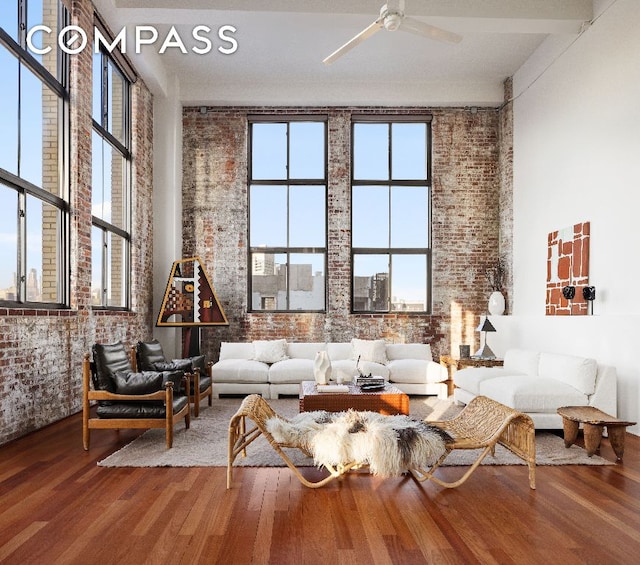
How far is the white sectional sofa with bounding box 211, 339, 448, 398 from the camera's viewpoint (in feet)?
28.9

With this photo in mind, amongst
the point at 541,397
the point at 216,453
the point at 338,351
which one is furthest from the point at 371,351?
the point at 216,453

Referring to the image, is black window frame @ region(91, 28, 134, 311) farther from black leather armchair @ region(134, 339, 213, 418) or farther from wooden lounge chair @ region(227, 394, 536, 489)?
wooden lounge chair @ region(227, 394, 536, 489)

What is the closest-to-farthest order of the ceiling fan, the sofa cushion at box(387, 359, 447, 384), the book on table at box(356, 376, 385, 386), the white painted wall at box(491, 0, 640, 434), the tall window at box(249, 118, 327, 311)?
the ceiling fan < the white painted wall at box(491, 0, 640, 434) < the book on table at box(356, 376, 385, 386) < the sofa cushion at box(387, 359, 447, 384) < the tall window at box(249, 118, 327, 311)

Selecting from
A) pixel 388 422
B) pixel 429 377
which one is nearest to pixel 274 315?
pixel 429 377

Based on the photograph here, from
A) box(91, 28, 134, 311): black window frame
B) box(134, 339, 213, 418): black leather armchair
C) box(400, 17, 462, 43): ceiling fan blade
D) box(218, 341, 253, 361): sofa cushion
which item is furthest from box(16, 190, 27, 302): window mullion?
box(400, 17, 462, 43): ceiling fan blade

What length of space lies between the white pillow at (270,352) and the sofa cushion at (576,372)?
4.29 m

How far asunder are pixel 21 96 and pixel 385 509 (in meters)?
5.38

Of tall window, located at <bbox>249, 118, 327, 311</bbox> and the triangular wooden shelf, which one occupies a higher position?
tall window, located at <bbox>249, 118, 327, 311</bbox>

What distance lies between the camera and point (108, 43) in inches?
335

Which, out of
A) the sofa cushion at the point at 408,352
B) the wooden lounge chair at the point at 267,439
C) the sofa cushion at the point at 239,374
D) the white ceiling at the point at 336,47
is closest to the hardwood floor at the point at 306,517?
the wooden lounge chair at the point at 267,439

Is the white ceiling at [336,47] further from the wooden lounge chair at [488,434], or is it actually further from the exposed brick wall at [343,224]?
the wooden lounge chair at [488,434]

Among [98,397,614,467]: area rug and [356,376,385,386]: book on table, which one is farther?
[356,376,385,386]: book on table

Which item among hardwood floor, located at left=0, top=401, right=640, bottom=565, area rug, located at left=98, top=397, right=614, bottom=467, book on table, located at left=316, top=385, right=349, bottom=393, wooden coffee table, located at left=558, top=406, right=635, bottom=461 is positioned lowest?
area rug, located at left=98, top=397, right=614, bottom=467

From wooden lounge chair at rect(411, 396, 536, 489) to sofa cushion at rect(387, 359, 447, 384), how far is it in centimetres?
419
